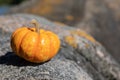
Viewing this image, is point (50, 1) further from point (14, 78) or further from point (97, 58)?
point (14, 78)

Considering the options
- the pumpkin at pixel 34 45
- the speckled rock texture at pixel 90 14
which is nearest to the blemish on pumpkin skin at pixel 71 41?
the pumpkin at pixel 34 45

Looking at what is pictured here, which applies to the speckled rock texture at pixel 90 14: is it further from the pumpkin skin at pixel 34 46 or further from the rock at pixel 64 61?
the pumpkin skin at pixel 34 46

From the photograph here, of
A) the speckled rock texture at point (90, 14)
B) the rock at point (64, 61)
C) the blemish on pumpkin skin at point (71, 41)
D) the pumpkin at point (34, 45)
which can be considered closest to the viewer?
the rock at point (64, 61)

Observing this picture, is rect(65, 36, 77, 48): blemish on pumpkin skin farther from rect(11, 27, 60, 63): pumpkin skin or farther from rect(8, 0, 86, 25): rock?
rect(8, 0, 86, 25): rock

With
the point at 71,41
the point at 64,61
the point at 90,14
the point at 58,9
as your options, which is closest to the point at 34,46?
the point at 64,61

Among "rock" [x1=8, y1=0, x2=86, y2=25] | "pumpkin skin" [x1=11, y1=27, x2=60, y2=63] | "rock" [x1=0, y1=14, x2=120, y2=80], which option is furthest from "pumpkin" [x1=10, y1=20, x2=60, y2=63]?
"rock" [x1=8, y1=0, x2=86, y2=25]

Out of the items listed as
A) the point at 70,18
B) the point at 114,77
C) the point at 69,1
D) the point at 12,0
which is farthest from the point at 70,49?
the point at 12,0
